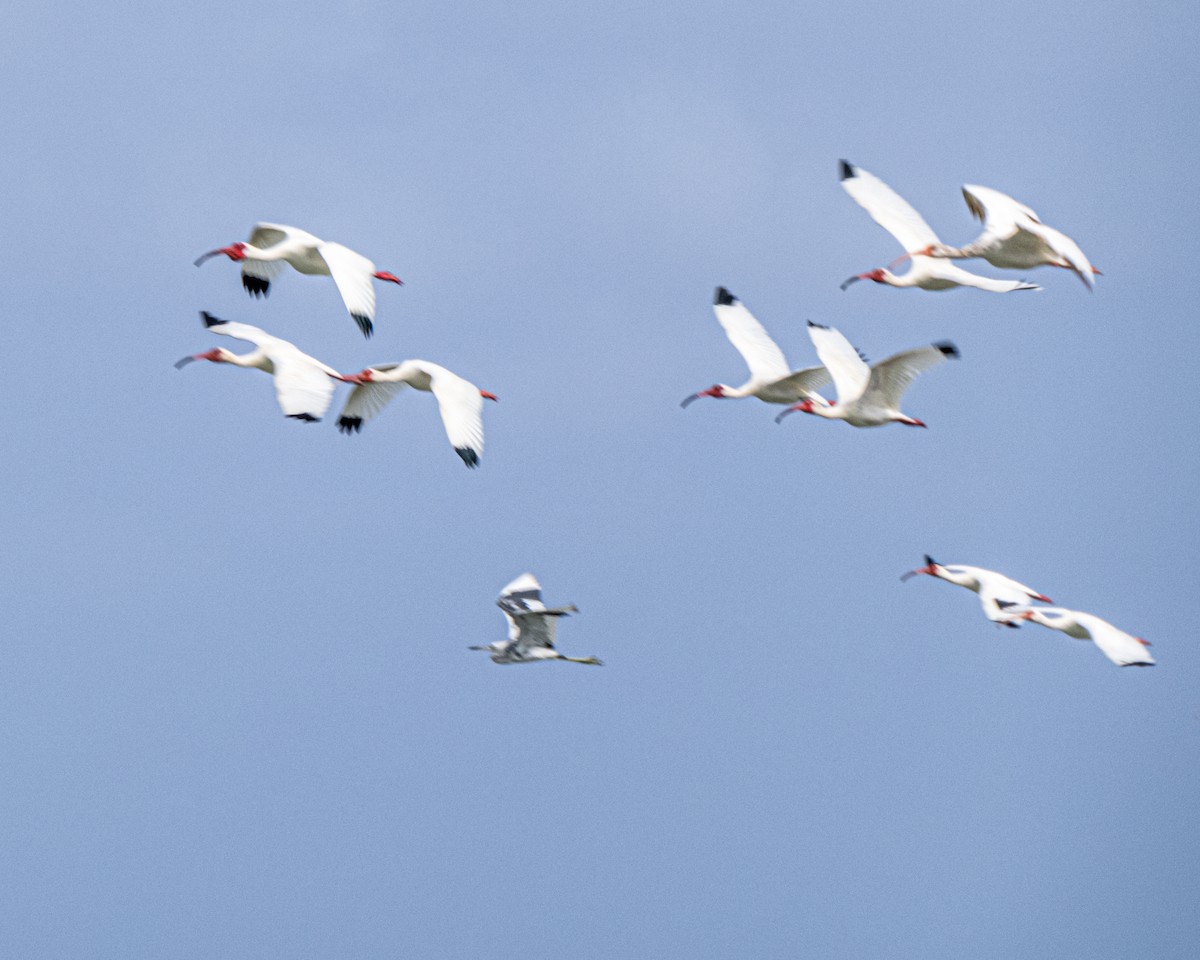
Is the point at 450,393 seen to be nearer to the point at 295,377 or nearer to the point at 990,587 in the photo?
the point at 295,377

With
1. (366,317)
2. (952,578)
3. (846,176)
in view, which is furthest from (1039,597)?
(366,317)

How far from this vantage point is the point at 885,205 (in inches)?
992

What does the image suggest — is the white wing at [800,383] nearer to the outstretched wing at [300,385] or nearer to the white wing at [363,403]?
the white wing at [363,403]

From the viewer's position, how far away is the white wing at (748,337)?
1031 inches

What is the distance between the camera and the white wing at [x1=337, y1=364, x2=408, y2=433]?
27641mm

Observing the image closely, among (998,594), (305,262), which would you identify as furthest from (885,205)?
(305,262)

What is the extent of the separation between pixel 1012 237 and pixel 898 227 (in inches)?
106

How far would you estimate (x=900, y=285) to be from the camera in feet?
82.5

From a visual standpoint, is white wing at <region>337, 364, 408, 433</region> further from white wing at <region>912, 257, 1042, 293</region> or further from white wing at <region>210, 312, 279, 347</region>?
white wing at <region>912, 257, 1042, 293</region>

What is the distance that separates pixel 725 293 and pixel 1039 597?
5246 millimetres

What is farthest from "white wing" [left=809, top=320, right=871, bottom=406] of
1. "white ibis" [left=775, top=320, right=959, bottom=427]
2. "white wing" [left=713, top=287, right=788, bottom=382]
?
"white wing" [left=713, top=287, right=788, bottom=382]

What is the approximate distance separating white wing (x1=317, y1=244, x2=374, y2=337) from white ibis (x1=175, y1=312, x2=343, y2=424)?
4.03ft

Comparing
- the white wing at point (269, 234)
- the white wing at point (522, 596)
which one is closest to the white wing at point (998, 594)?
the white wing at point (522, 596)

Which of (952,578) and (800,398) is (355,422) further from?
(952,578)
